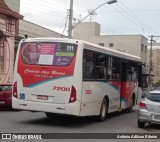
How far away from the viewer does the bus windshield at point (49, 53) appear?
1418 cm

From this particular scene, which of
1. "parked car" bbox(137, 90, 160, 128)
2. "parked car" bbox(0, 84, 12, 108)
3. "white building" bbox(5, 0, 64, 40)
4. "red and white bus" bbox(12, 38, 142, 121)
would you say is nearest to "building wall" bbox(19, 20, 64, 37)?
"white building" bbox(5, 0, 64, 40)

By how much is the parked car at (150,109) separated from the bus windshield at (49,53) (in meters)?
3.24

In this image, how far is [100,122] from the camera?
53.9ft

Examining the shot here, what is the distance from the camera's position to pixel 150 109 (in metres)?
14.5

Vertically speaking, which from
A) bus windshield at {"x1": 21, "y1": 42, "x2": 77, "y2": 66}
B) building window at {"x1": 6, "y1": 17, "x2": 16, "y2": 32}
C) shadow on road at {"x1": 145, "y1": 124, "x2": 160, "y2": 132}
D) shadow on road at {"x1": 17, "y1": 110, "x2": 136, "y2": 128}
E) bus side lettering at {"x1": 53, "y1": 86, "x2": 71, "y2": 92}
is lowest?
shadow on road at {"x1": 145, "y1": 124, "x2": 160, "y2": 132}

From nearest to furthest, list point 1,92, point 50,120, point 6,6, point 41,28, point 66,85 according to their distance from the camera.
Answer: point 66,85 < point 50,120 < point 1,92 < point 6,6 < point 41,28

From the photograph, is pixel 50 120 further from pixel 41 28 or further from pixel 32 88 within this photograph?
pixel 41 28

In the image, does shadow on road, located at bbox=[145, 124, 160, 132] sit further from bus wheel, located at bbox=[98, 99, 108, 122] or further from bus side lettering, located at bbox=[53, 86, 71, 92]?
bus side lettering, located at bbox=[53, 86, 71, 92]

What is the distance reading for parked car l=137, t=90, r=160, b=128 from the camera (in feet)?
47.2

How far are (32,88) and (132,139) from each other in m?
4.36

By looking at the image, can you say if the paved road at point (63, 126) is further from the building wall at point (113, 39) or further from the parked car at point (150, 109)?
the building wall at point (113, 39)

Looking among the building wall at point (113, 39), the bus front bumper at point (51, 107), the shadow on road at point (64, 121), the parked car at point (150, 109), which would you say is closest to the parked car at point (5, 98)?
the shadow on road at point (64, 121)

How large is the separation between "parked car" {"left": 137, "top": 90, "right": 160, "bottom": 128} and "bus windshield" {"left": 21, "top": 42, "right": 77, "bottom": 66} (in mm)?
3244

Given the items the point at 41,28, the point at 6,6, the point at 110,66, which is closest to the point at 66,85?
the point at 110,66
